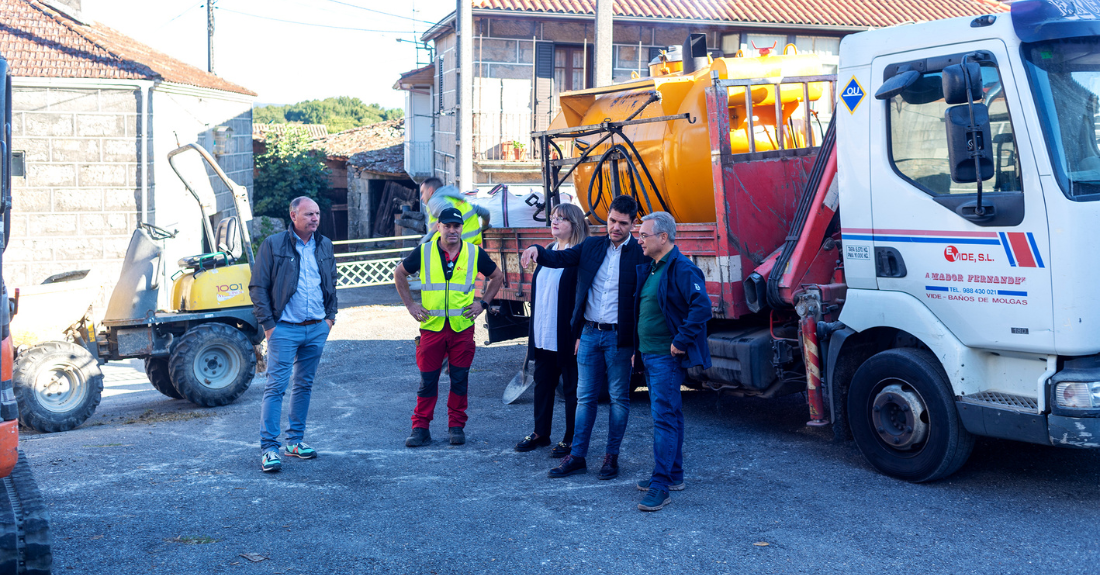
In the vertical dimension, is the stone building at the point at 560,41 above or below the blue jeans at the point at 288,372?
above

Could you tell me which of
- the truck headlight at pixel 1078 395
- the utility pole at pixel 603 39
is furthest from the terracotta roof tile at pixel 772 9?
the truck headlight at pixel 1078 395

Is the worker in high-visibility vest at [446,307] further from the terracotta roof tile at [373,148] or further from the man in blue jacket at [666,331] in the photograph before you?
the terracotta roof tile at [373,148]

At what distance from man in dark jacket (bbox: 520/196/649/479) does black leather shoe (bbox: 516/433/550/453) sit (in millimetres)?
584

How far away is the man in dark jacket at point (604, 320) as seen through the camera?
18.7 ft

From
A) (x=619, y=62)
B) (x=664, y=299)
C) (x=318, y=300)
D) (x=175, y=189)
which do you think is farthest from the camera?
(x=619, y=62)

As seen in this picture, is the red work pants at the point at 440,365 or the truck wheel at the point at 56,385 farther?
the truck wheel at the point at 56,385

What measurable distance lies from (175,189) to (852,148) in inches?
536

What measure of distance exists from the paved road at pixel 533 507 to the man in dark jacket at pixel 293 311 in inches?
11.6

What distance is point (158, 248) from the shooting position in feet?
28.7

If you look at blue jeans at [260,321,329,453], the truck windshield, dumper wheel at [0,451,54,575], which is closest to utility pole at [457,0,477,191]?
blue jeans at [260,321,329,453]

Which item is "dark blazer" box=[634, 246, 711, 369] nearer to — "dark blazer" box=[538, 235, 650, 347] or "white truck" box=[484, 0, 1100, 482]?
"dark blazer" box=[538, 235, 650, 347]

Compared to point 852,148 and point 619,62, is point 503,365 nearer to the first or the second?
point 852,148

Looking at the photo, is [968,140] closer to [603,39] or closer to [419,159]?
[603,39]

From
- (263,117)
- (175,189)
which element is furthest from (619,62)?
(263,117)
